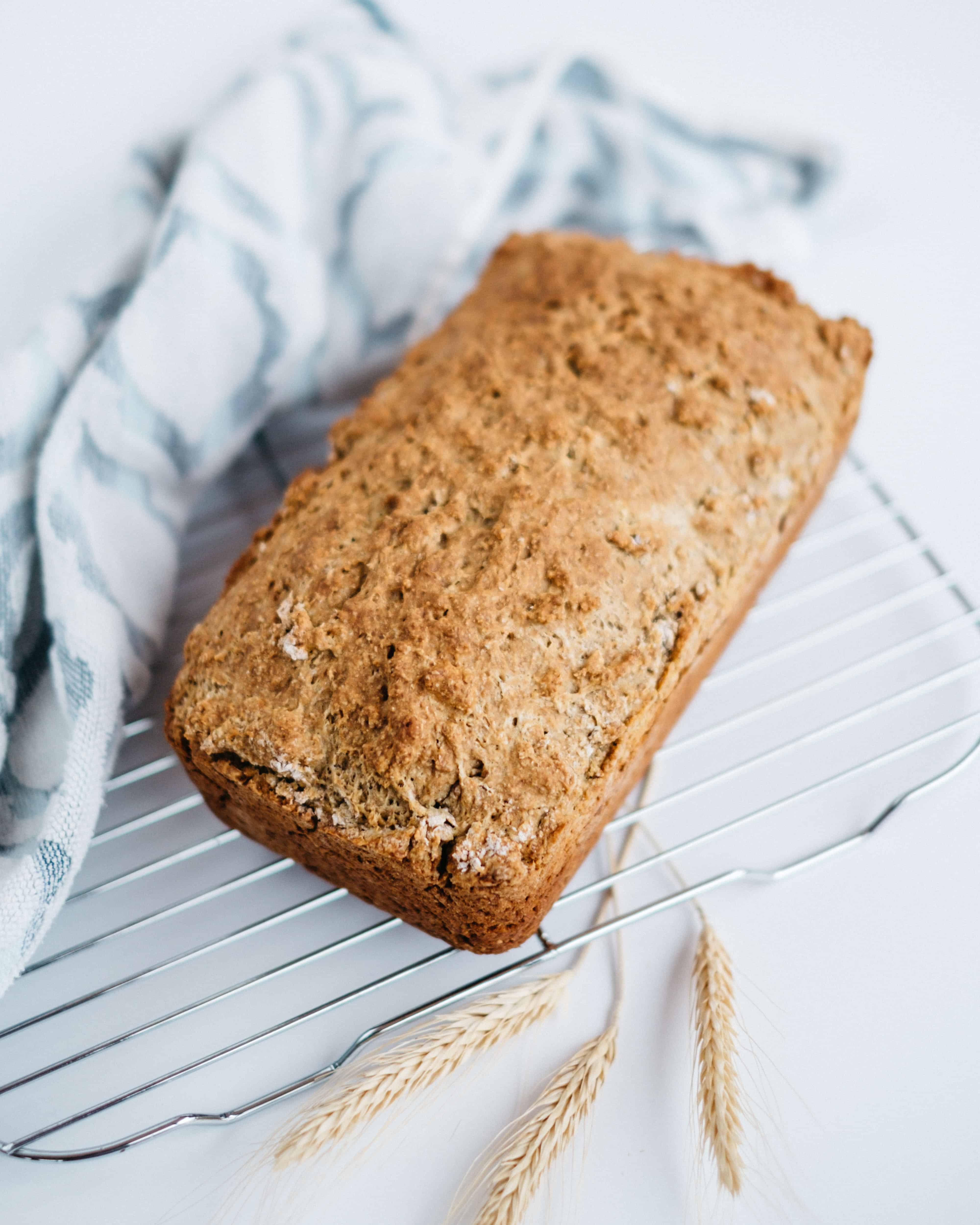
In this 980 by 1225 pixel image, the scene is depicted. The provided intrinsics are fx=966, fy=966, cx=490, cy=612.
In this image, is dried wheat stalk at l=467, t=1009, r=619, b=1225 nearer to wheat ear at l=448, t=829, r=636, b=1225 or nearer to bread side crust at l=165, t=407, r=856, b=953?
wheat ear at l=448, t=829, r=636, b=1225

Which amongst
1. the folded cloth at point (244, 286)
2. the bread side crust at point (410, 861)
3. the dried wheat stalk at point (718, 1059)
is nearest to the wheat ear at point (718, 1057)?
the dried wheat stalk at point (718, 1059)

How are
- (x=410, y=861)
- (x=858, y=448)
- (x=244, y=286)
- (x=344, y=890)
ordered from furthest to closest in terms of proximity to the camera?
(x=858, y=448) → (x=244, y=286) → (x=344, y=890) → (x=410, y=861)

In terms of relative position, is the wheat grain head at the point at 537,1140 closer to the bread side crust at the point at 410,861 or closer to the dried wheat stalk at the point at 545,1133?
the dried wheat stalk at the point at 545,1133

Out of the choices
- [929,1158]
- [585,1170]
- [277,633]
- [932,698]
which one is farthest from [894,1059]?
[277,633]

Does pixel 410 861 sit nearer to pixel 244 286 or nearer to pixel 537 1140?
pixel 537 1140

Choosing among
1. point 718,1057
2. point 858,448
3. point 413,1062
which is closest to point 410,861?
point 413,1062

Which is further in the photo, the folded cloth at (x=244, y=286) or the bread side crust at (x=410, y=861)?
the folded cloth at (x=244, y=286)

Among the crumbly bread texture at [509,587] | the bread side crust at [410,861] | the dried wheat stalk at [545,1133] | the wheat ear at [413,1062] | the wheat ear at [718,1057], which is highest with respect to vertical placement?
the crumbly bread texture at [509,587]
